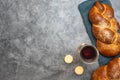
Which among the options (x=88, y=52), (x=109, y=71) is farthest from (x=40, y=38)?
(x=109, y=71)

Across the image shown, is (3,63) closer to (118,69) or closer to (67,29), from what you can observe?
(67,29)

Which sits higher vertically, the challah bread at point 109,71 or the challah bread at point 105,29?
the challah bread at point 105,29

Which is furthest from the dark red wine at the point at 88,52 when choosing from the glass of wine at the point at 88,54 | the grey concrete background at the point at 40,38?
the grey concrete background at the point at 40,38

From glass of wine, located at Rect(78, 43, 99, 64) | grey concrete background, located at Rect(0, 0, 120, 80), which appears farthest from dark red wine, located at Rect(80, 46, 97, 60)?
grey concrete background, located at Rect(0, 0, 120, 80)

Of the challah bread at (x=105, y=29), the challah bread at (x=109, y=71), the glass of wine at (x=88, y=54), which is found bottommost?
the challah bread at (x=109, y=71)

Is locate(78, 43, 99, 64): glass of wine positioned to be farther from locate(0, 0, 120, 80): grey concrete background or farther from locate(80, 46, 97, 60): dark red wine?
A: locate(0, 0, 120, 80): grey concrete background

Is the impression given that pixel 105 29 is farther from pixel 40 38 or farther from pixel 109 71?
pixel 40 38

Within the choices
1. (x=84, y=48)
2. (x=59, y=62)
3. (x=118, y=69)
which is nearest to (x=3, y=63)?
(x=59, y=62)

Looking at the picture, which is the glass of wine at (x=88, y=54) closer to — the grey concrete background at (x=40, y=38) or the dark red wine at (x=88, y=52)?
the dark red wine at (x=88, y=52)
